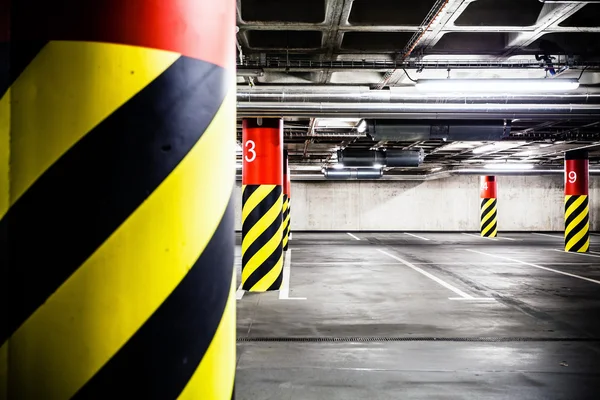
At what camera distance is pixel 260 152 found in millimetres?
8547

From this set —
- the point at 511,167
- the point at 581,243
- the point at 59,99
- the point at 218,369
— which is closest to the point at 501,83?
the point at 218,369

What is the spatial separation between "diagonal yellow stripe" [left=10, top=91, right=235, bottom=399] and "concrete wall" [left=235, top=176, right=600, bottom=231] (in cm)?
2843

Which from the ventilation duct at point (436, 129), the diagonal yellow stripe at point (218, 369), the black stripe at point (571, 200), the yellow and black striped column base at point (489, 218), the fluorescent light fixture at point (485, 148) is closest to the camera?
the diagonal yellow stripe at point (218, 369)

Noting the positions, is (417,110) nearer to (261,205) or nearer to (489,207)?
(261,205)

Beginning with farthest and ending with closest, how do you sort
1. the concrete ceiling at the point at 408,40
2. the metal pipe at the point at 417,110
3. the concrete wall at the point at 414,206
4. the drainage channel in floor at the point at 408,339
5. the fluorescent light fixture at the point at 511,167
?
the concrete wall at the point at 414,206 → the fluorescent light fixture at the point at 511,167 → the metal pipe at the point at 417,110 → the concrete ceiling at the point at 408,40 → the drainage channel in floor at the point at 408,339

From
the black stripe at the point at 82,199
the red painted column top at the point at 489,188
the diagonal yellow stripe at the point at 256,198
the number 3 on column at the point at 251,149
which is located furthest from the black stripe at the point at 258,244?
the red painted column top at the point at 489,188

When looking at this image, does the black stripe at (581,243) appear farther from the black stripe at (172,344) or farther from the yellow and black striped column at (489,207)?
the black stripe at (172,344)

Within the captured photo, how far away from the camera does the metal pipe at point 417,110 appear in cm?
756

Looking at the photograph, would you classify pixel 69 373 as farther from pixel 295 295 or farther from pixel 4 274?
pixel 295 295

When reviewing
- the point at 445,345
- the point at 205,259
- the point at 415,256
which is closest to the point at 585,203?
the point at 415,256

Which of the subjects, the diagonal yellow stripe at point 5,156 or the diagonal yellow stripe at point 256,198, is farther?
the diagonal yellow stripe at point 256,198

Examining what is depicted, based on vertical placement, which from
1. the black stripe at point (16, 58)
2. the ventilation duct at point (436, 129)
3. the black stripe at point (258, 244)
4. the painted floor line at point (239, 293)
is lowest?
the painted floor line at point (239, 293)

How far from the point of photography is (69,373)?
87 cm

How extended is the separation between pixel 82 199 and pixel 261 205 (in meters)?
7.60
